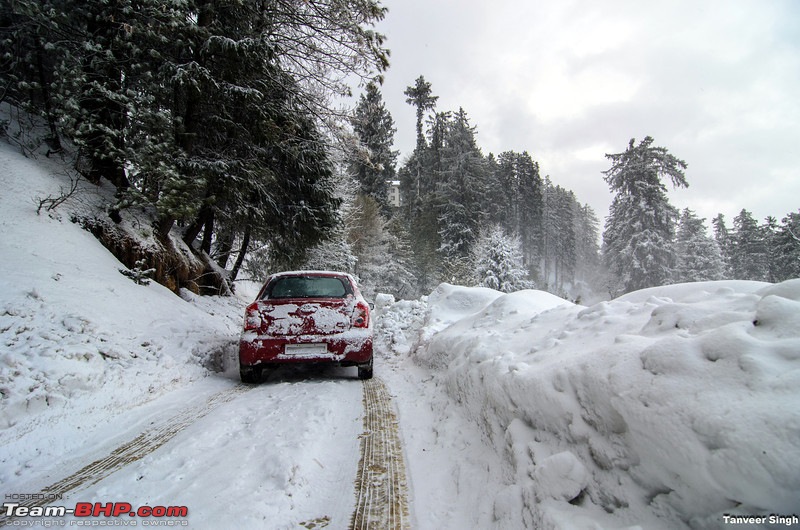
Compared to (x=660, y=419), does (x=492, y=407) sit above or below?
below

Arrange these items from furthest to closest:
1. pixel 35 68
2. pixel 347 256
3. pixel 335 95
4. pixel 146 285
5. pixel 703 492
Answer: pixel 347 256
pixel 335 95
pixel 35 68
pixel 146 285
pixel 703 492

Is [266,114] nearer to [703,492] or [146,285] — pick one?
[146,285]

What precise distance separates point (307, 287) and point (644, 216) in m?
31.8

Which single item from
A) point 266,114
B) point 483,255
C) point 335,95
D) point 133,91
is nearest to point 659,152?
point 483,255

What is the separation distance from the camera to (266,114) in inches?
296

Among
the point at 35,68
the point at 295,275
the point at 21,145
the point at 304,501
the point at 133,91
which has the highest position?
the point at 35,68

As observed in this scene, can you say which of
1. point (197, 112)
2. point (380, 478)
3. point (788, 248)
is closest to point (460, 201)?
point (788, 248)

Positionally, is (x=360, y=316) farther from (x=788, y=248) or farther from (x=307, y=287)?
(x=788, y=248)

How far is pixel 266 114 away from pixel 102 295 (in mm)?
4495

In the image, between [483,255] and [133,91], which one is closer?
[133,91]

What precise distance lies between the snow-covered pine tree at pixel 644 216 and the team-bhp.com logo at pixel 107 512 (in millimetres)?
32849

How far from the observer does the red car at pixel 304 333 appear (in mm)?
5066

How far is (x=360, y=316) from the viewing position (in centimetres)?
543

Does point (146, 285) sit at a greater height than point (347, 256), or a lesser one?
lesser
